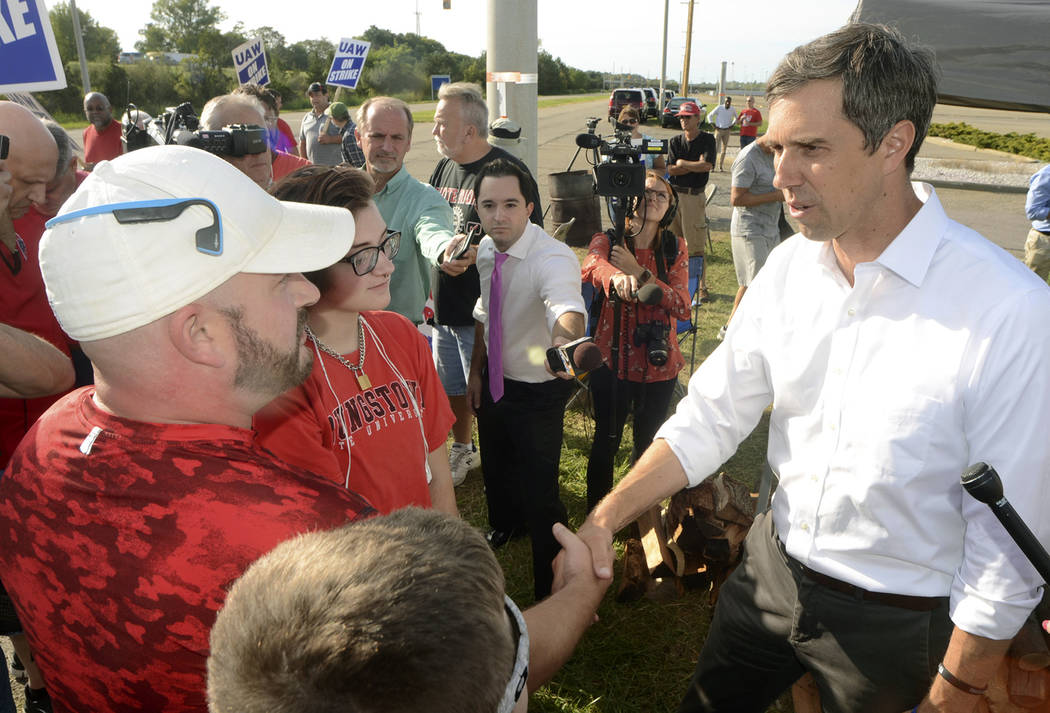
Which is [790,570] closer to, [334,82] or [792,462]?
[792,462]

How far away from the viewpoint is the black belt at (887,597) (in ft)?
5.49

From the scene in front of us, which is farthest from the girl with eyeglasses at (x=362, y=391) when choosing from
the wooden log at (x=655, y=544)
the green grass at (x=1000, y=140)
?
the green grass at (x=1000, y=140)

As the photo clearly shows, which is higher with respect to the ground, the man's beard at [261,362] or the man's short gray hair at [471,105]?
the man's short gray hair at [471,105]

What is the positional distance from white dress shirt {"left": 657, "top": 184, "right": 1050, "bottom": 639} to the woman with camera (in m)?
1.62

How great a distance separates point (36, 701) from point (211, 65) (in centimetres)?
4910

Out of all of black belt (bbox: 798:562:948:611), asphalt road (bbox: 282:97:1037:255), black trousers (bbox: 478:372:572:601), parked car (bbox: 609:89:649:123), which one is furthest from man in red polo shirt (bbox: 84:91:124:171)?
parked car (bbox: 609:89:649:123)

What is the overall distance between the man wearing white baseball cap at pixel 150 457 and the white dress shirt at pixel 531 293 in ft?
6.84

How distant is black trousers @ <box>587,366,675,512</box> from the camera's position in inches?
146

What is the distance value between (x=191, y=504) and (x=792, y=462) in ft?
4.89

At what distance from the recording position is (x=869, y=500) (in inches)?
65.4

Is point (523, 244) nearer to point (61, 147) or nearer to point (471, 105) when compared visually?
point (471, 105)

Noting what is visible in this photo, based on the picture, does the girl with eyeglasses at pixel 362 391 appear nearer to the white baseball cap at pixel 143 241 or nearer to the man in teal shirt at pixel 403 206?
the white baseball cap at pixel 143 241

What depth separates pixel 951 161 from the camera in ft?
69.3

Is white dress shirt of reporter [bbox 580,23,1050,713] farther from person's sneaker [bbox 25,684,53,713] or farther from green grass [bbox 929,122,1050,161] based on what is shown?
green grass [bbox 929,122,1050,161]
